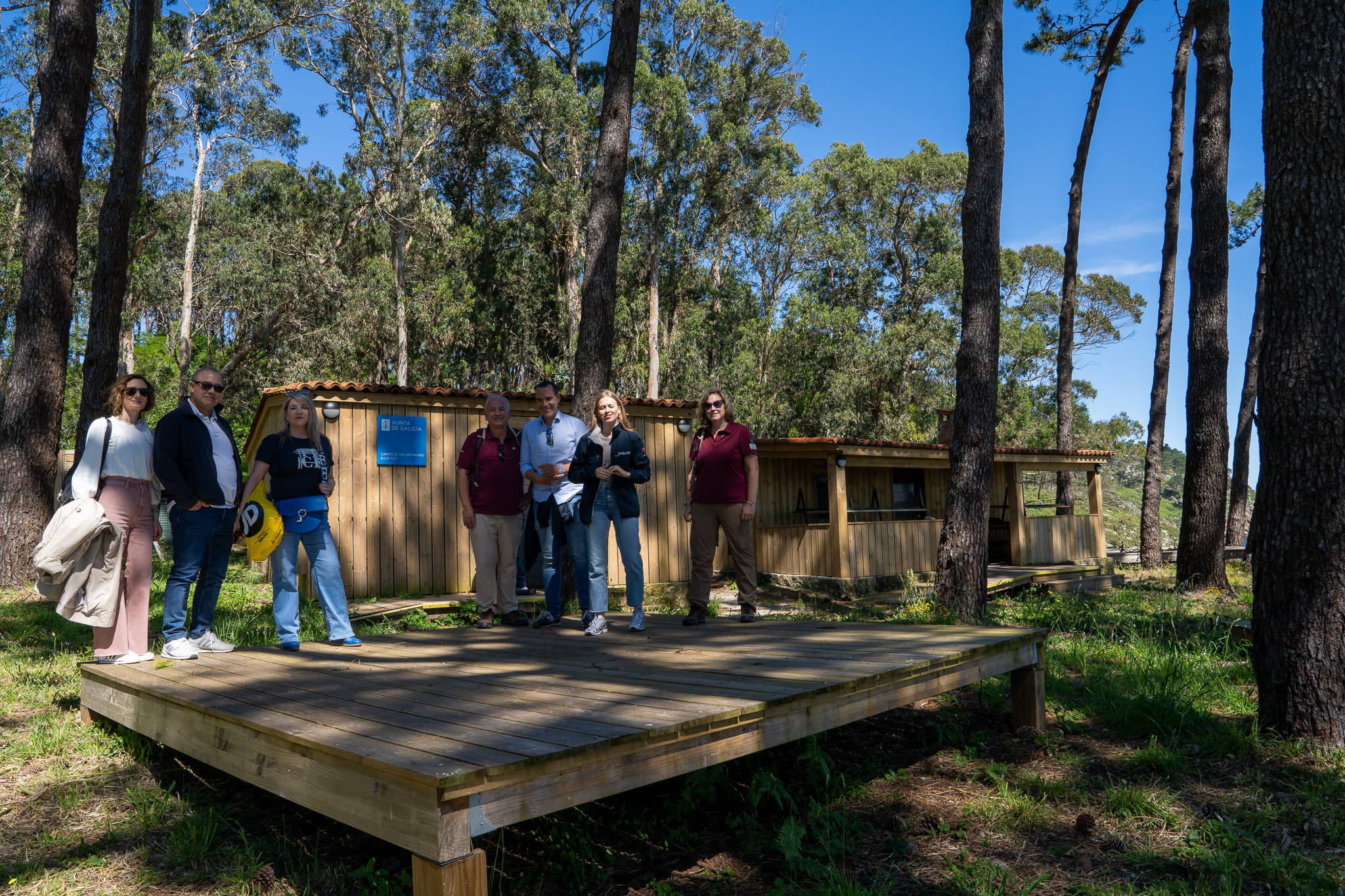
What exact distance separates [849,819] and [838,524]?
1053 centimetres

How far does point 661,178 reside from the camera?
28.4 m

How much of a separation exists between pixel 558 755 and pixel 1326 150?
4.66 metres

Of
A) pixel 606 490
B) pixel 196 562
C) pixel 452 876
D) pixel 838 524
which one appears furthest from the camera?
pixel 838 524

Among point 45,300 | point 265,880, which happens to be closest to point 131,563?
point 265,880

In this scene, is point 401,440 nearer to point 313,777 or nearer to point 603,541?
point 603,541

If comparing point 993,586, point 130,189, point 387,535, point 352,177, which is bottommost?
point 993,586

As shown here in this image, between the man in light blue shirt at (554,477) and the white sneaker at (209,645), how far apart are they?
2.09 meters

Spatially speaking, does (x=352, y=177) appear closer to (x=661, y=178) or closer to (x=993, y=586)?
(x=661, y=178)

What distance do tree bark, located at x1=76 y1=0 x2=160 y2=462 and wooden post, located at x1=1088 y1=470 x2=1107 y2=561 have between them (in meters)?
17.6

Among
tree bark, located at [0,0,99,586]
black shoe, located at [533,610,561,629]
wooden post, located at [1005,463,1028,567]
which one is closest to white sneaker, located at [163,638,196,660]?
black shoe, located at [533,610,561,629]

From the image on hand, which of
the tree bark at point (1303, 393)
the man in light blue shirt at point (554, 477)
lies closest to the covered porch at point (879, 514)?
the man in light blue shirt at point (554, 477)

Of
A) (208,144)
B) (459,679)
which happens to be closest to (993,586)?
(459,679)

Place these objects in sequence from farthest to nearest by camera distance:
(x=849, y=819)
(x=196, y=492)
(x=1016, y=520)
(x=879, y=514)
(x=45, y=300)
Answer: (x=879, y=514) → (x=1016, y=520) → (x=45, y=300) → (x=196, y=492) → (x=849, y=819)

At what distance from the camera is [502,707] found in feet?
11.1
